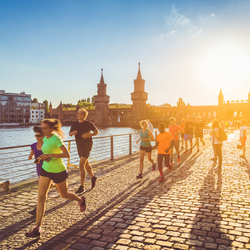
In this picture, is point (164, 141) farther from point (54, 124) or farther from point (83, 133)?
point (54, 124)

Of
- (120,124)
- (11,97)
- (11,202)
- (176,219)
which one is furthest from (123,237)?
(11,97)

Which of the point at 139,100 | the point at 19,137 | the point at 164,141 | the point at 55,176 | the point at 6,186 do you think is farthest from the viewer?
the point at 139,100

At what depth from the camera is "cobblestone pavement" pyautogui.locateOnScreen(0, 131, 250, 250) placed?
3193 millimetres

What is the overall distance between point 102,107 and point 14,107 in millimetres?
36606

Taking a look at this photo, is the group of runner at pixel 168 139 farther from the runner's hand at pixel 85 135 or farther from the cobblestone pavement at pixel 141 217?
the runner's hand at pixel 85 135

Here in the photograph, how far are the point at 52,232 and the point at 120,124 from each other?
9396cm

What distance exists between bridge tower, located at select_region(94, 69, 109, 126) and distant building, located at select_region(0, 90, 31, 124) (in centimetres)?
3172

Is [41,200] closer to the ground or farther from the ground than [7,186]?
farther from the ground

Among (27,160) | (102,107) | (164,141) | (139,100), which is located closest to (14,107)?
(102,107)

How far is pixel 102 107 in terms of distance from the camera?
10012 cm

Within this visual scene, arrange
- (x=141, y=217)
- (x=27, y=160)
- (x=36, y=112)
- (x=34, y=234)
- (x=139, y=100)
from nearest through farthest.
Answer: (x=34, y=234), (x=141, y=217), (x=27, y=160), (x=139, y=100), (x=36, y=112)

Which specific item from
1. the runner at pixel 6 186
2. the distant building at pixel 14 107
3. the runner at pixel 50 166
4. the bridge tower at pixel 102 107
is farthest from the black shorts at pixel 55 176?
the distant building at pixel 14 107

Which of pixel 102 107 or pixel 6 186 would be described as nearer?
pixel 6 186

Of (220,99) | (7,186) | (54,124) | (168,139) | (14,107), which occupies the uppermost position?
(220,99)
